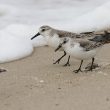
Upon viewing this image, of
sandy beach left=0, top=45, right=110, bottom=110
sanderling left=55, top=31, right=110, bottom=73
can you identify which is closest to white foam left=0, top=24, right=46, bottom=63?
sandy beach left=0, top=45, right=110, bottom=110

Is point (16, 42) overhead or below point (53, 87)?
overhead

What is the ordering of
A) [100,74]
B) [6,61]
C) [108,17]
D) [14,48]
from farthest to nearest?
[108,17]
[14,48]
[6,61]
[100,74]

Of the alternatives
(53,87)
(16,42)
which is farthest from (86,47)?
(16,42)

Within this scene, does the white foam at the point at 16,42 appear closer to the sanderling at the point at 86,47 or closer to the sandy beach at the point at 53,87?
the sandy beach at the point at 53,87

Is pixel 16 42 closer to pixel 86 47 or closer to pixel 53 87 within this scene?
pixel 86 47

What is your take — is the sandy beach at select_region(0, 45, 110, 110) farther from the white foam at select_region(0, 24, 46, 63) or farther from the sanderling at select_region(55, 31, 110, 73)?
the white foam at select_region(0, 24, 46, 63)

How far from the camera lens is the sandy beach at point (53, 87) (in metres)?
5.34

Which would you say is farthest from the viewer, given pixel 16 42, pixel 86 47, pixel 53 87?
pixel 16 42

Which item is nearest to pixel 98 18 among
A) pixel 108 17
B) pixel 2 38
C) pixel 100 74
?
pixel 108 17

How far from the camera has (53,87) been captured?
19.7 ft

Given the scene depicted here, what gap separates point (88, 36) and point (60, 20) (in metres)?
2.99

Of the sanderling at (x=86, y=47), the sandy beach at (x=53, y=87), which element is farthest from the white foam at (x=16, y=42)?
the sanderling at (x=86, y=47)

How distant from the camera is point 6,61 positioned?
7824 millimetres

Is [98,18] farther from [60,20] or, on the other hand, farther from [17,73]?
[17,73]
